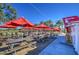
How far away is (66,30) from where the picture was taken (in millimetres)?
1901

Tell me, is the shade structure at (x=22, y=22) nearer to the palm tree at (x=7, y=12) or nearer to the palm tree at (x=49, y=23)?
the palm tree at (x=7, y=12)

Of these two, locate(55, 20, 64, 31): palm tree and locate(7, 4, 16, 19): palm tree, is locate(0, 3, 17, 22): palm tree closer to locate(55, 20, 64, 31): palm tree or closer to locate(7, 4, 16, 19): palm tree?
locate(7, 4, 16, 19): palm tree

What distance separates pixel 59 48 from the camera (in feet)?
6.22

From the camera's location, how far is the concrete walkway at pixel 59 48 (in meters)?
1.88

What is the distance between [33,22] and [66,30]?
0.37 metres

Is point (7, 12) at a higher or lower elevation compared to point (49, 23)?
higher

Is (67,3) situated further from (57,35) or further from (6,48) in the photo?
(6,48)

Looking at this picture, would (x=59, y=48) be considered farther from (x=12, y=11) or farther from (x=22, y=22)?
(x=12, y=11)

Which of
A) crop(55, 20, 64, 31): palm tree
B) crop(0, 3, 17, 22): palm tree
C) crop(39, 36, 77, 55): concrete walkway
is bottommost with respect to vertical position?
crop(39, 36, 77, 55): concrete walkway

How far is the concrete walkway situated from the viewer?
188 cm

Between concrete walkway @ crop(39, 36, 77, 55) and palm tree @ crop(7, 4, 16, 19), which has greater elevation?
palm tree @ crop(7, 4, 16, 19)

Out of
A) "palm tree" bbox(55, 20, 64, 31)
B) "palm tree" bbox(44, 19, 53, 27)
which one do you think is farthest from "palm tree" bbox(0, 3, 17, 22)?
"palm tree" bbox(55, 20, 64, 31)

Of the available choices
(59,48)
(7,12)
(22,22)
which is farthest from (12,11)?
(59,48)

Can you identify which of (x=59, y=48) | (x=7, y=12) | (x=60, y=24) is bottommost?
(x=59, y=48)
